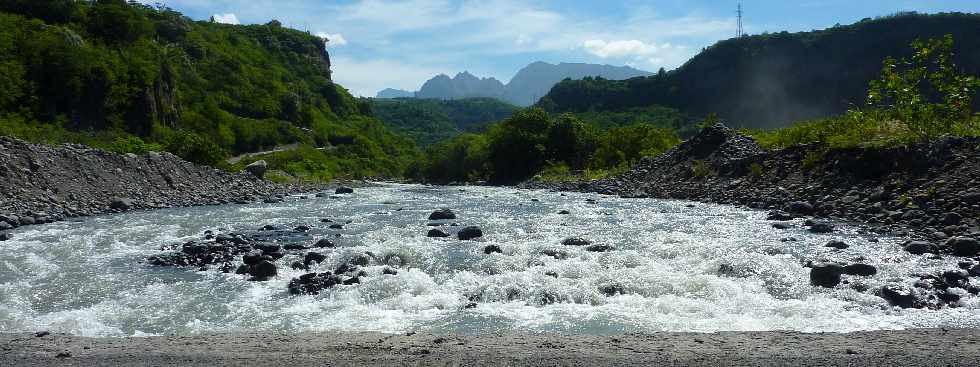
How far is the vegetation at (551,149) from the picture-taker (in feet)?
161

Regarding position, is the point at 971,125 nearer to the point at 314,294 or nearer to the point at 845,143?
the point at 845,143

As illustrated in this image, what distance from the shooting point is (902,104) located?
84.6 ft

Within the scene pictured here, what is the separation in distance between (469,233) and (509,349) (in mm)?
10236

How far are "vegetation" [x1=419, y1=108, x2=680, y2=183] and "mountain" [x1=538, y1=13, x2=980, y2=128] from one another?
73511 mm

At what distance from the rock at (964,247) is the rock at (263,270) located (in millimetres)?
15313

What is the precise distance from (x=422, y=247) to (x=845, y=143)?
1821cm

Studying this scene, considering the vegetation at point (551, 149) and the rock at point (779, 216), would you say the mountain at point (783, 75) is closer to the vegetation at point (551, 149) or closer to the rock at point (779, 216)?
the vegetation at point (551, 149)

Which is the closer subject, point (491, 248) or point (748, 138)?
point (491, 248)

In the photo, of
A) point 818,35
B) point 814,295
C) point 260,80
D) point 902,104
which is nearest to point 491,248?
point 814,295

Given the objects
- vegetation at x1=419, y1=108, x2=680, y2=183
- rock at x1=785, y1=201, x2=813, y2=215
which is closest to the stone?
rock at x1=785, y1=201, x2=813, y2=215

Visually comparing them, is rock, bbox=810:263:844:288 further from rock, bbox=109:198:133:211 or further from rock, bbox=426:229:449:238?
rock, bbox=109:198:133:211

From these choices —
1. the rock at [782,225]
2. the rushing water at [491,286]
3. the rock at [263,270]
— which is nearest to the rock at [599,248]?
the rushing water at [491,286]

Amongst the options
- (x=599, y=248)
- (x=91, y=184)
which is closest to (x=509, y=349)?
(x=599, y=248)

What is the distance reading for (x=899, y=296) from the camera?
11.2 metres
